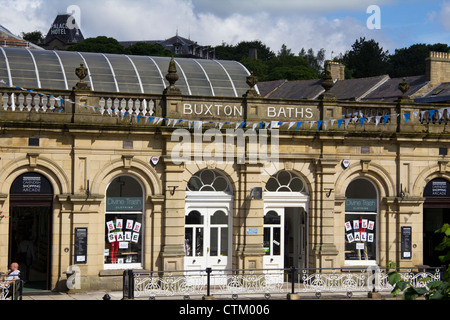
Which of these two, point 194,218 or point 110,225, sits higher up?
point 194,218

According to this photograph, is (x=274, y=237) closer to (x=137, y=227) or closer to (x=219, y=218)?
(x=219, y=218)

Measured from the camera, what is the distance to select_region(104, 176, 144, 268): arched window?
87.1 ft

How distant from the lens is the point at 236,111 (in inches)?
1088

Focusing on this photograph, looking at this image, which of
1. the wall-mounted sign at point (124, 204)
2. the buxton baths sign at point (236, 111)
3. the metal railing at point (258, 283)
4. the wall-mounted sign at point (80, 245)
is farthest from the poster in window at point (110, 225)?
the buxton baths sign at point (236, 111)

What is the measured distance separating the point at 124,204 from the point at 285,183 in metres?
6.03

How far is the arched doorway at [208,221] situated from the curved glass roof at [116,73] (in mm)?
4338

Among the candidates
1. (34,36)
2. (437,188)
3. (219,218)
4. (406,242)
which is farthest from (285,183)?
(34,36)

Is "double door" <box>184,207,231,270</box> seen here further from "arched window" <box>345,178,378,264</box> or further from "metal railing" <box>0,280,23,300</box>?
"metal railing" <box>0,280,23,300</box>

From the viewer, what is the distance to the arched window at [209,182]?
2755 cm

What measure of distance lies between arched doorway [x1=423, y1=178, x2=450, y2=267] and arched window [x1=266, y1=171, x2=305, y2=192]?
486 centimetres

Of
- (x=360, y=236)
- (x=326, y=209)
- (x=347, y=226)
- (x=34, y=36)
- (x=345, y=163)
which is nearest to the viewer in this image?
(x=326, y=209)

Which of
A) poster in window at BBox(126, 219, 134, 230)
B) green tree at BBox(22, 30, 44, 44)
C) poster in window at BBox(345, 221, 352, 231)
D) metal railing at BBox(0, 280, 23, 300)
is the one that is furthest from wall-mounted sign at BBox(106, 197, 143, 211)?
green tree at BBox(22, 30, 44, 44)
